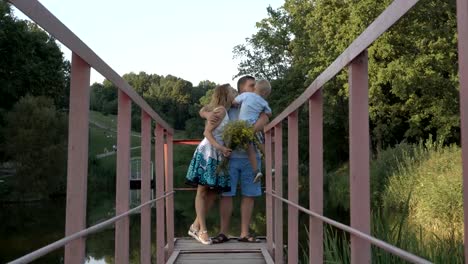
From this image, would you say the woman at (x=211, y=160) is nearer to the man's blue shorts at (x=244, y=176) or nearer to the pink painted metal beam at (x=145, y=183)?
the man's blue shorts at (x=244, y=176)

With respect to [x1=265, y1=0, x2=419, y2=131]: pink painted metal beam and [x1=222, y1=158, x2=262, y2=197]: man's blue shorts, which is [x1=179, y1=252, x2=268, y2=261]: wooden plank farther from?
[x1=265, y1=0, x2=419, y2=131]: pink painted metal beam

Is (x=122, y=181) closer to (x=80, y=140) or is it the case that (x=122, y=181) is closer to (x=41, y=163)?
(x=80, y=140)

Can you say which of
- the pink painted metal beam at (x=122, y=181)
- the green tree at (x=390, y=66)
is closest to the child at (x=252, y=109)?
the pink painted metal beam at (x=122, y=181)

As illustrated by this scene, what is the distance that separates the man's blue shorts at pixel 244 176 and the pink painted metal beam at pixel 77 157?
10.9ft

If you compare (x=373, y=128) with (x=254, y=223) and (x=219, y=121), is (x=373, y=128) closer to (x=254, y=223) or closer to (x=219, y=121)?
(x=254, y=223)

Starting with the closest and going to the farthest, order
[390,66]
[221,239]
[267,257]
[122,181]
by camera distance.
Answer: [122,181] → [267,257] → [221,239] → [390,66]

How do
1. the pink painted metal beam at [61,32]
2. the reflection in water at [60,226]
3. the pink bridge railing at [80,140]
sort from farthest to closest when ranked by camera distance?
the reflection in water at [60,226] < the pink bridge railing at [80,140] < the pink painted metal beam at [61,32]

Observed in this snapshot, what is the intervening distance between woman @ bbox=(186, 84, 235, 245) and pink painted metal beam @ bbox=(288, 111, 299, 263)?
1.36 meters

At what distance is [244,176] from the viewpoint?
540cm

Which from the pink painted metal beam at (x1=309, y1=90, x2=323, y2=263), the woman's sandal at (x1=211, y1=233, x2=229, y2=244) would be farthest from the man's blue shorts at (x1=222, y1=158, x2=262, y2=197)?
the pink painted metal beam at (x1=309, y1=90, x2=323, y2=263)

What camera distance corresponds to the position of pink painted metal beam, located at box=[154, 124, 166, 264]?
493 centimetres

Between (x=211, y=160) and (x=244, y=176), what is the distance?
1.00 feet

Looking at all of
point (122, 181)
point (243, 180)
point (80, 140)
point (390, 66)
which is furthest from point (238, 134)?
point (390, 66)

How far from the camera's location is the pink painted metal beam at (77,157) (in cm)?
199
